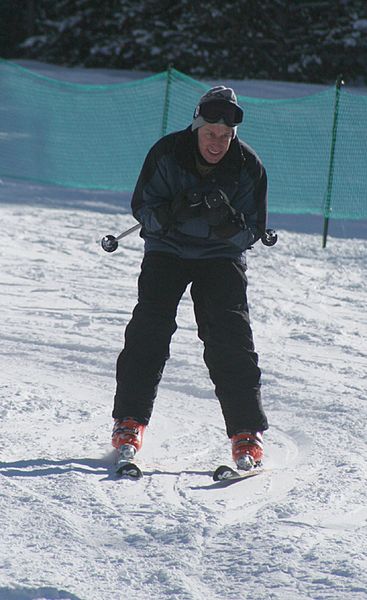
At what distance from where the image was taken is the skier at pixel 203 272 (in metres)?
4.53

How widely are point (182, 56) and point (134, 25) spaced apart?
1341mm

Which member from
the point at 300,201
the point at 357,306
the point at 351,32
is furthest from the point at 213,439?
the point at 351,32

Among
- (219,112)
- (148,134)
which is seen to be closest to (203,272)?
(219,112)

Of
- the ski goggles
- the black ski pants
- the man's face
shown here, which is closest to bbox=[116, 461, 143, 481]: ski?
the black ski pants

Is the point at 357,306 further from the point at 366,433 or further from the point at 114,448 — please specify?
the point at 114,448

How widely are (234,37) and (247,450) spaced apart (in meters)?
18.3

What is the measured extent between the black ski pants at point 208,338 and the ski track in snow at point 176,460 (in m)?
0.26

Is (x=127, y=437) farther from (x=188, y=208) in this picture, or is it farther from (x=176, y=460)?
(x=188, y=208)

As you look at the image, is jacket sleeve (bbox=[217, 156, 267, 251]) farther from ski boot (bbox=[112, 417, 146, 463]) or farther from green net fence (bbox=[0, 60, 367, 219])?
green net fence (bbox=[0, 60, 367, 219])

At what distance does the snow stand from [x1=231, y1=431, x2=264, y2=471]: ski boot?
0.09 meters

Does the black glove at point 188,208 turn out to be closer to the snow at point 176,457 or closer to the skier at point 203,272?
the skier at point 203,272

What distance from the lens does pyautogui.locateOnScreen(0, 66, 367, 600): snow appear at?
3430 mm

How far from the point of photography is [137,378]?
15.2 ft

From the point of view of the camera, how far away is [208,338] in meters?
→ 4.70
